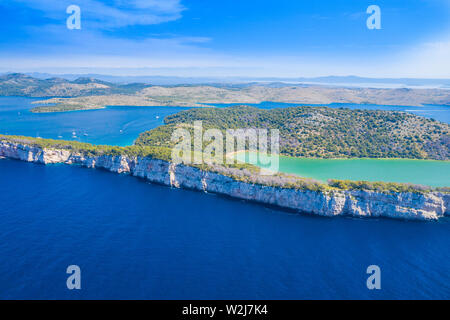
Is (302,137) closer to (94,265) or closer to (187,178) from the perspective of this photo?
(187,178)

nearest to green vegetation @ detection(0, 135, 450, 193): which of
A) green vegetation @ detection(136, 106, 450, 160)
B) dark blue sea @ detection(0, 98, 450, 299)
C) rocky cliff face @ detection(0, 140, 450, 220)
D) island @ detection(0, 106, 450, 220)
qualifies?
island @ detection(0, 106, 450, 220)

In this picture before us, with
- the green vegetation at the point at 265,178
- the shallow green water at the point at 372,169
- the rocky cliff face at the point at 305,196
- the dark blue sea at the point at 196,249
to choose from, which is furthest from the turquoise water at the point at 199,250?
the shallow green water at the point at 372,169

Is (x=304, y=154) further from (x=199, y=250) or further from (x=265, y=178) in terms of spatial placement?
(x=199, y=250)

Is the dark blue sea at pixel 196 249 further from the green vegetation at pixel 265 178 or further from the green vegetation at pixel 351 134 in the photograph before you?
the green vegetation at pixel 351 134

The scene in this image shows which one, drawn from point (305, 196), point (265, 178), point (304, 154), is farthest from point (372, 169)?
point (265, 178)

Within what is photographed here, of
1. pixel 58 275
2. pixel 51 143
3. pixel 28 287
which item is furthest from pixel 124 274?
pixel 51 143
